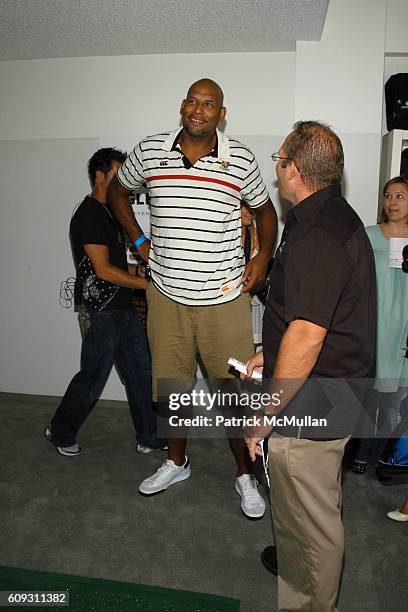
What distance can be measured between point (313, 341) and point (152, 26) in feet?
7.41

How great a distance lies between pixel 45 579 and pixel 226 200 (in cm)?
167

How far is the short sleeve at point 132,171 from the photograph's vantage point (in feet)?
7.78

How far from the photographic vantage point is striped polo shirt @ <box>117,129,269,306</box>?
2.23 m

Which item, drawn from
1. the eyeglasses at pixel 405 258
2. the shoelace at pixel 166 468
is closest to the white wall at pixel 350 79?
the eyeglasses at pixel 405 258

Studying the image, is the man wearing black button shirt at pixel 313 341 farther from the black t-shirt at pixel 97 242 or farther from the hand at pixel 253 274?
the black t-shirt at pixel 97 242

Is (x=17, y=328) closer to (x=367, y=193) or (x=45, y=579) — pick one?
(x=45, y=579)

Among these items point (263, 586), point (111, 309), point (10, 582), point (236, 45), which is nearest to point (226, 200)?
point (111, 309)

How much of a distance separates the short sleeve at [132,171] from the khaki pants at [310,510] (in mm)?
1459

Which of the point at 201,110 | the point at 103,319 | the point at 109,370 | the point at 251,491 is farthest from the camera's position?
the point at 109,370

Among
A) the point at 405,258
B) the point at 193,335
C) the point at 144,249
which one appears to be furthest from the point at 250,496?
the point at 405,258

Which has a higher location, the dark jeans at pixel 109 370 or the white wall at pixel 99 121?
the white wall at pixel 99 121

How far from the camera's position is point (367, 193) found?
303 centimetres

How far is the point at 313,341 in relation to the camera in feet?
4.35

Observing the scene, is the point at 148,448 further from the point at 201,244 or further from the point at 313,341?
the point at 313,341
